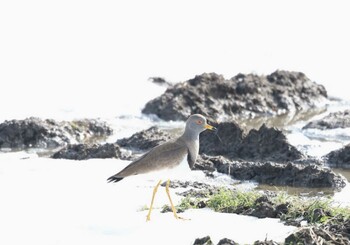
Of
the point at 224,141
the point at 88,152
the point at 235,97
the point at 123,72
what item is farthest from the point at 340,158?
the point at 123,72

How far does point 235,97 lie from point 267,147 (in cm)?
542

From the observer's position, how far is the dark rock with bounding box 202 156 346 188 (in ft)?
39.1

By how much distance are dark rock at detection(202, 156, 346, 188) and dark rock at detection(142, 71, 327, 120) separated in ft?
16.5

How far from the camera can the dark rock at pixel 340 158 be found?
13398 millimetres

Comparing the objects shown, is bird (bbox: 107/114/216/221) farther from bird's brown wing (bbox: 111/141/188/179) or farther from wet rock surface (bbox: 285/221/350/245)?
wet rock surface (bbox: 285/221/350/245)

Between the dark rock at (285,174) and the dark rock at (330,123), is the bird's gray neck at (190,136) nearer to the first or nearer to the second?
the dark rock at (285,174)

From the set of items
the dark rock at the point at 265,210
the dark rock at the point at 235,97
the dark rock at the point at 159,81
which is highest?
the dark rock at the point at 159,81

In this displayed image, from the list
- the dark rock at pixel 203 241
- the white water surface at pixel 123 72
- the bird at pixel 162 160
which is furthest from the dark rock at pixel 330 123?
the dark rock at pixel 203 241

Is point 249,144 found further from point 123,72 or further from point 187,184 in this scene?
point 123,72

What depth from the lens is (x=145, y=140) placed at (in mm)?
14555

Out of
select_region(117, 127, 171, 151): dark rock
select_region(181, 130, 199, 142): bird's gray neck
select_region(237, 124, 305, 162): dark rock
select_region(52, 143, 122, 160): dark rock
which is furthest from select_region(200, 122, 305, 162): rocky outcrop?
select_region(181, 130, 199, 142): bird's gray neck

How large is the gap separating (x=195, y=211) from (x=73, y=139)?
267 inches

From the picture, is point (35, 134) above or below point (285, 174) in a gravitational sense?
above

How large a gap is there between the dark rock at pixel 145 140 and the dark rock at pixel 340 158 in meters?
2.88
